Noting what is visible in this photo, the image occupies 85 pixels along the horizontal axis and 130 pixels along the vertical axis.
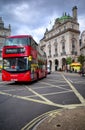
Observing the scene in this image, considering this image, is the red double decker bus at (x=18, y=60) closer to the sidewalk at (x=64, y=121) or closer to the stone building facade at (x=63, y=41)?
the sidewalk at (x=64, y=121)

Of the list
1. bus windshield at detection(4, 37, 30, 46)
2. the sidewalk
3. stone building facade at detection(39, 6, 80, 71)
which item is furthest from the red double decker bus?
stone building facade at detection(39, 6, 80, 71)

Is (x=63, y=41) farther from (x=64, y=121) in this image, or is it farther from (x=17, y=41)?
(x=64, y=121)

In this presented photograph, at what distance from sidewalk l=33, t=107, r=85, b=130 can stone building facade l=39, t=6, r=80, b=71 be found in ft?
203

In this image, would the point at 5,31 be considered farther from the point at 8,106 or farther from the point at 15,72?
the point at 8,106

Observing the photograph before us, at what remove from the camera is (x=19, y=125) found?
17.0 feet

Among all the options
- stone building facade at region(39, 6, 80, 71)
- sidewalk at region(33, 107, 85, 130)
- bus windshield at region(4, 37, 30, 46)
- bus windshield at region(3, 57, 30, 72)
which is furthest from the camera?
stone building facade at region(39, 6, 80, 71)

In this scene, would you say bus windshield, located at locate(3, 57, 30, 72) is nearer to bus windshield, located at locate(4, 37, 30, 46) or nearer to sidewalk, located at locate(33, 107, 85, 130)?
bus windshield, located at locate(4, 37, 30, 46)

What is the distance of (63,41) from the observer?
72.1 m

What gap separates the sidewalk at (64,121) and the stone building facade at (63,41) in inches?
2440

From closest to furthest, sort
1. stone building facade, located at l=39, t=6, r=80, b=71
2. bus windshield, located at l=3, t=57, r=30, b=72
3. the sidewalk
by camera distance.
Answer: the sidewalk
bus windshield, located at l=3, t=57, r=30, b=72
stone building facade, located at l=39, t=6, r=80, b=71

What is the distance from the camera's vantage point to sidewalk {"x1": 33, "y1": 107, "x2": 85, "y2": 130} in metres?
4.90

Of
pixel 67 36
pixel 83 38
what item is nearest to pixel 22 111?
pixel 67 36

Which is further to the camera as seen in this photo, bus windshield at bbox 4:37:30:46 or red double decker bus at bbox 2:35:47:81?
bus windshield at bbox 4:37:30:46

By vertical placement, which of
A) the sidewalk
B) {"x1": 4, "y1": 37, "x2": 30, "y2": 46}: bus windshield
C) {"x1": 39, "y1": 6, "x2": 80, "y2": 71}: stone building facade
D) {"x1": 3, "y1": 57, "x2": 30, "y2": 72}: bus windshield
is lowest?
the sidewalk
